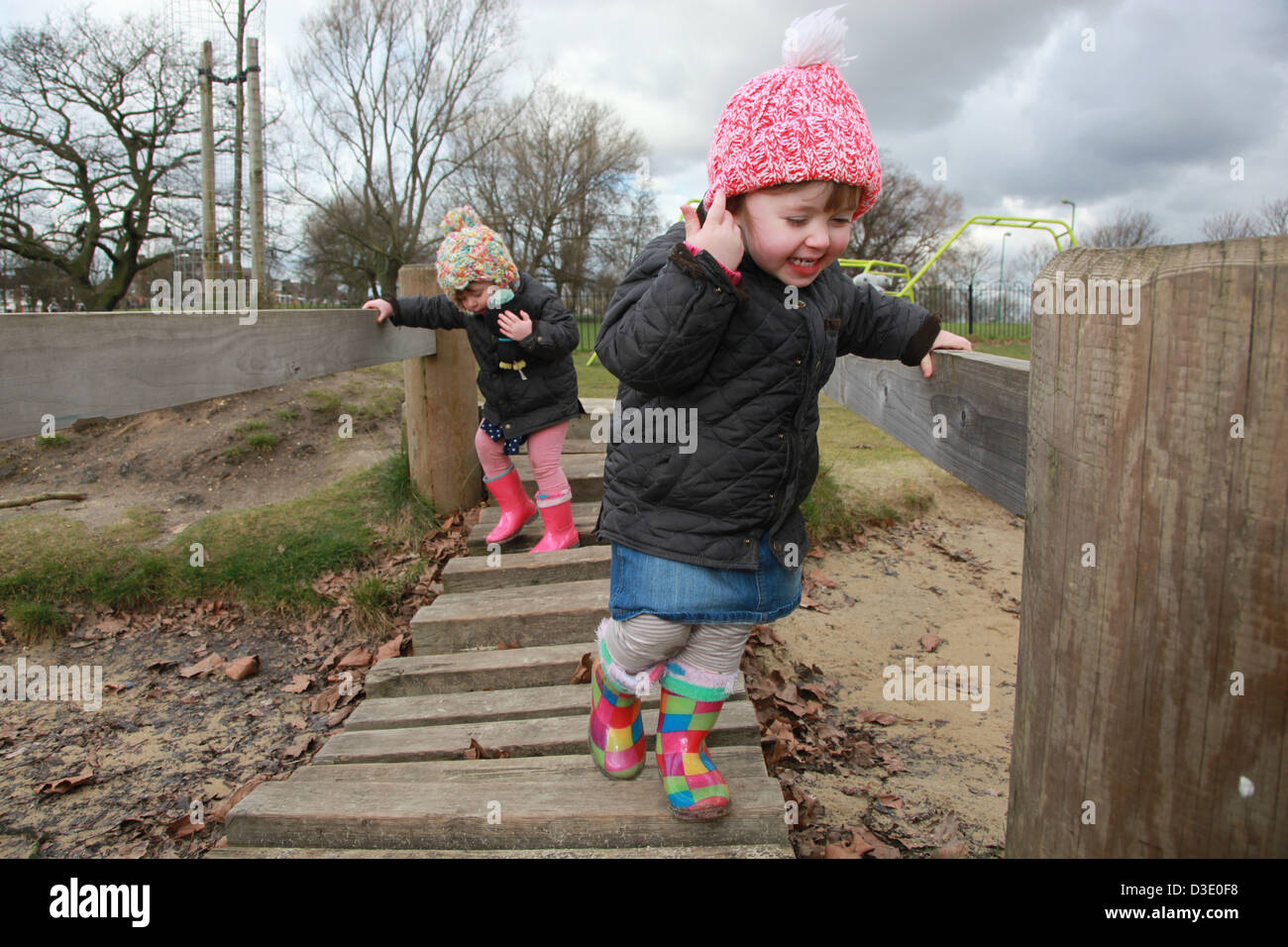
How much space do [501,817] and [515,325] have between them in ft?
7.39

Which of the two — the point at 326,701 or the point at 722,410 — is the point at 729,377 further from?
the point at 326,701

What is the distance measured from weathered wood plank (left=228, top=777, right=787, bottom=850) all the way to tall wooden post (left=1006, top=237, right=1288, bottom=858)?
1005mm

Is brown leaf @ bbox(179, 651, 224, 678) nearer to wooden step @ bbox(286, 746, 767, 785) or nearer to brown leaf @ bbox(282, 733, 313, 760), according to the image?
brown leaf @ bbox(282, 733, 313, 760)

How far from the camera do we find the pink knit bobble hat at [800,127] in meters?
1.69

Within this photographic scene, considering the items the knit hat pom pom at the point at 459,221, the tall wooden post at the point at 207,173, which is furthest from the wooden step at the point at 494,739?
the tall wooden post at the point at 207,173

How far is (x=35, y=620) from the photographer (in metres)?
3.84

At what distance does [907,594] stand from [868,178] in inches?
136

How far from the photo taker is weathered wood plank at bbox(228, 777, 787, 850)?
6.74 feet

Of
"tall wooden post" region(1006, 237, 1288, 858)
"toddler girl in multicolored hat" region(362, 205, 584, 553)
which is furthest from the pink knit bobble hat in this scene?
"toddler girl in multicolored hat" region(362, 205, 584, 553)

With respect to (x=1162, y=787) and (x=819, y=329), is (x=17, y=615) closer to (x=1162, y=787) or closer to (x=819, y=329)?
(x=819, y=329)

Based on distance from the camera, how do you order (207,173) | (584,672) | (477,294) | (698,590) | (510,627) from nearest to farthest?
(698,590) < (584,672) < (510,627) < (477,294) < (207,173)

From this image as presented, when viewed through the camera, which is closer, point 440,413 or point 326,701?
point 326,701

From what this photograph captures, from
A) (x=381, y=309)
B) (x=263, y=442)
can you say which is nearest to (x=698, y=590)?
(x=381, y=309)

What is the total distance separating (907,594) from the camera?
15.7ft
